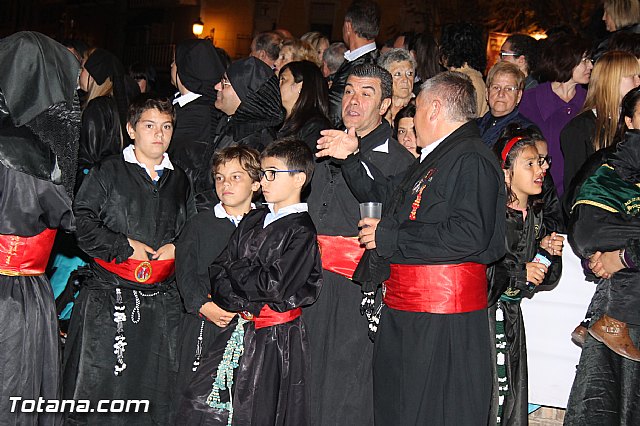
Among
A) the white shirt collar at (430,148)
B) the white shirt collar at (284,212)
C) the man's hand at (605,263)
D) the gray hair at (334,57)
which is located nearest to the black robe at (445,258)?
the white shirt collar at (430,148)

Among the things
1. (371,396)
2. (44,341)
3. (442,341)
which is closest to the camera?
(442,341)

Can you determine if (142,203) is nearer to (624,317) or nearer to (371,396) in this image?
(371,396)

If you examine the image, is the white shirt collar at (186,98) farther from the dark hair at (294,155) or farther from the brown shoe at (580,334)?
the brown shoe at (580,334)

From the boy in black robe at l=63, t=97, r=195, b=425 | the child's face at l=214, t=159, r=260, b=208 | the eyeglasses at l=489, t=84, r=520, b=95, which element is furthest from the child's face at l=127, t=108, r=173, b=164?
the eyeglasses at l=489, t=84, r=520, b=95

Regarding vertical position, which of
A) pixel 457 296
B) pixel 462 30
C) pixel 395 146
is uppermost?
pixel 462 30

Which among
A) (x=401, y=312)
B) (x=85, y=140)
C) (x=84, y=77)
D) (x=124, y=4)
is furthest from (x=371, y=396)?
(x=124, y=4)

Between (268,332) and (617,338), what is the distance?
2132 mm

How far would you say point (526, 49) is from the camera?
8516mm

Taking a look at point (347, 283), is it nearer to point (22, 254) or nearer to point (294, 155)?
point (294, 155)

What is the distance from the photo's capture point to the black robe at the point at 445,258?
15.8 feet

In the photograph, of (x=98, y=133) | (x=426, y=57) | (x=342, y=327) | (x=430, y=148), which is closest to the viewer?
(x=430, y=148)

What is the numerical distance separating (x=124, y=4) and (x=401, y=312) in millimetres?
38724

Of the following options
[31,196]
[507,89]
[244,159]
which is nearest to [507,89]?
[507,89]

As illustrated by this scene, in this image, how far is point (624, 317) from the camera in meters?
5.56
